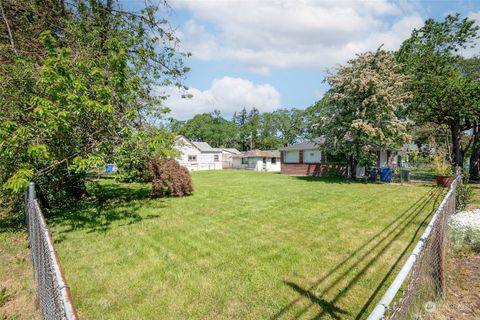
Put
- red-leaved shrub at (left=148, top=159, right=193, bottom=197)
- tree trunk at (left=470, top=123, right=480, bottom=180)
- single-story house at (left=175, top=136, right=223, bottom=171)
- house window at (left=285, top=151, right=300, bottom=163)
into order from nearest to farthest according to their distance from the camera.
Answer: red-leaved shrub at (left=148, top=159, right=193, bottom=197) < tree trunk at (left=470, top=123, right=480, bottom=180) < house window at (left=285, top=151, right=300, bottom=163) < single-story house at (left=175, top=136, right=223, bottom=171)

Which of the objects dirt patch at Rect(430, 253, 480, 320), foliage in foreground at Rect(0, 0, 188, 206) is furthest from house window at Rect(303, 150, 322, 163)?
dirt patch at Rect(430, 253, 480, 320)

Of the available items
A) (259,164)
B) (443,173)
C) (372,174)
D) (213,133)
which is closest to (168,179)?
(372,174)

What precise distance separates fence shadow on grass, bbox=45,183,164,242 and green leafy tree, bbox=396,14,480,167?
18328 millimetres

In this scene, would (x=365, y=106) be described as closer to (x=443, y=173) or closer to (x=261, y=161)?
(x=443, y=173)

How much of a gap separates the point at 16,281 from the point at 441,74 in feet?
77.4

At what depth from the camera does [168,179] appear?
37.9ft

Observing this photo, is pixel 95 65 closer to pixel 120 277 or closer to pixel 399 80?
pixel 120 277

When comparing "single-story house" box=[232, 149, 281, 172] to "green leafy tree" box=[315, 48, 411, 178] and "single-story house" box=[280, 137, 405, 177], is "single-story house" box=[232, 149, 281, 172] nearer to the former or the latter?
"single-story house" box=[280, 137, 405, 177]

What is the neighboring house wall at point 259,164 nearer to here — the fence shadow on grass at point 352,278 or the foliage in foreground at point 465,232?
the fence shadow on grass at point 352,278

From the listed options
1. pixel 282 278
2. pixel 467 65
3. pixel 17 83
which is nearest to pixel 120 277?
pixel 282 278

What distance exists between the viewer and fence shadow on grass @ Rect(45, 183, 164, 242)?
7.29 metres

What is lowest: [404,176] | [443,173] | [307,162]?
[404,176]

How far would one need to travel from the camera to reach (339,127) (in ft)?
54.9

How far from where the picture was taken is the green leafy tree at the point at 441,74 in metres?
17.0
